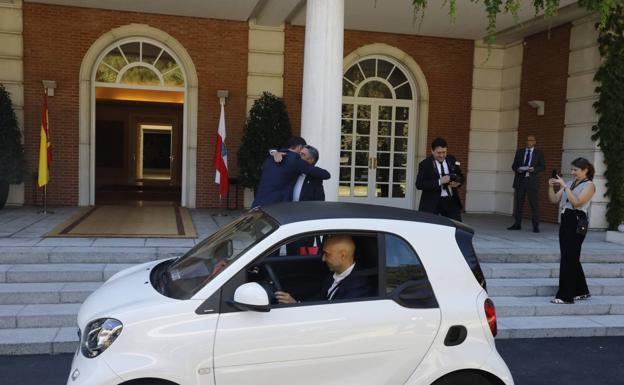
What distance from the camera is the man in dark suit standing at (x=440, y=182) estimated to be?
23.8 feet

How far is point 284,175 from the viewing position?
6.22m

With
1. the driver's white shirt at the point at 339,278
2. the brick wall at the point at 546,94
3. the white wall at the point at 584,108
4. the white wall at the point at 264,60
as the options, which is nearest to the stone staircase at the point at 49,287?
the driver's white shirt at the point at 339,278

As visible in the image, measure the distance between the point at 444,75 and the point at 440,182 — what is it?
7.37 metres

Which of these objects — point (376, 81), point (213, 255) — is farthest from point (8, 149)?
point (213, 255)

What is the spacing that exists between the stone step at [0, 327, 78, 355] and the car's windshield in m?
2.00

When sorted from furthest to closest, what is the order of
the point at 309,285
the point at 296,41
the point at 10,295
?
the point at 296,41, the point at 10,295, the point at 309,285

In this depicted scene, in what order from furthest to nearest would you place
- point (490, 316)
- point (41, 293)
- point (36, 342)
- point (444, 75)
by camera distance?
point (444, 75) → point (41, 293) → point (36, 342) → point (490, 316)

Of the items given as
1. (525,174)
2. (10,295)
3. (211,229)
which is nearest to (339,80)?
(211,229)

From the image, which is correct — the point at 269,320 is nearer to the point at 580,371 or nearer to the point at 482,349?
the point at 482,349

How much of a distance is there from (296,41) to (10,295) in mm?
8889

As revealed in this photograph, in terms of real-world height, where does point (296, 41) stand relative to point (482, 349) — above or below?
above

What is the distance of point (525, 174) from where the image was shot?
35.2ft

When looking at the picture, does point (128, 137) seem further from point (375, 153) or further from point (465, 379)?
point (465, 379)

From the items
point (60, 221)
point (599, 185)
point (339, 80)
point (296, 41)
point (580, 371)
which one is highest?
point (296, 41)
